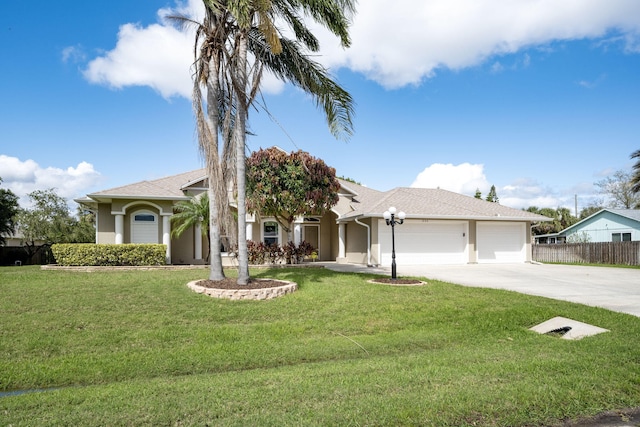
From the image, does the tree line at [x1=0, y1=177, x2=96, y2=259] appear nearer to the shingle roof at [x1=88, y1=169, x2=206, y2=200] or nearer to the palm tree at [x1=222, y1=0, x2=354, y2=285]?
the shingle roof at [x1=88, y1=169, x2=206, y2=200]

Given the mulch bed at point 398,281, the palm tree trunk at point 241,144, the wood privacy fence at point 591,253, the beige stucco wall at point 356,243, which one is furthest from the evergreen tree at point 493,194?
the palm tree trunk at point 241,144

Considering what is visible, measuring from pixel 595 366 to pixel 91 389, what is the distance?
255 inches

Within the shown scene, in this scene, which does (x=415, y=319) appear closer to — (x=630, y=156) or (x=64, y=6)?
(x=64, y=6)

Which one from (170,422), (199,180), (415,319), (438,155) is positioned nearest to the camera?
(170,422)

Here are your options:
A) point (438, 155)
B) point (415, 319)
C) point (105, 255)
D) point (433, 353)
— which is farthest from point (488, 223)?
point (105, 255)

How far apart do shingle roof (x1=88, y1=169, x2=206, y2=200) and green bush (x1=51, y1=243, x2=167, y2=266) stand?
2.59 metres

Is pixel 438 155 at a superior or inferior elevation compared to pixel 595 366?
superior

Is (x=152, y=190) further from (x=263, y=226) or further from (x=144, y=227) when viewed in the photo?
(x=263, y=226)

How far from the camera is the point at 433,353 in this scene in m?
6.30

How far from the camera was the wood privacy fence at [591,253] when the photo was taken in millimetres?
23016

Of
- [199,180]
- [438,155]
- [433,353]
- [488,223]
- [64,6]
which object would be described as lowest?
[433,353]

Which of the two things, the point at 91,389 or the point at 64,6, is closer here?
the point at 91,389

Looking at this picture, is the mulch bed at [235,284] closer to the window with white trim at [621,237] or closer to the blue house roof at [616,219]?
the blue house roof at [616,219]

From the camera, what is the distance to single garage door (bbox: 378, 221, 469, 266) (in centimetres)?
2058
